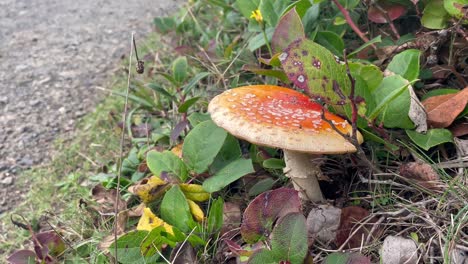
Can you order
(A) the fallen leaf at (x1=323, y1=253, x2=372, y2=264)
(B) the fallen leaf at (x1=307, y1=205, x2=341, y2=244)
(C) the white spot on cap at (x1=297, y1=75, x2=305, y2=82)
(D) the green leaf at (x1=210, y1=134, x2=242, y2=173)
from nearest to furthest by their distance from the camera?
(A) the fallen leaf at (x1=323, y1=253, x2=372, y2=264), (C) the white spot on cap at (x1=297, y1=75, x2=305, y2=82), (B) the fallen leaf at (x1=307, y1=205, x2=341, y2=244), (D) the green leaf at (x1=210, y1=134, x2=242, y2=173)

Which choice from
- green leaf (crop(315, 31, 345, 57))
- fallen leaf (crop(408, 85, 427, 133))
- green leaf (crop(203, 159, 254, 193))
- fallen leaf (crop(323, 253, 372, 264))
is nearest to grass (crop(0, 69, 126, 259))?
green leaf (crop(203, 159, 254, 193))

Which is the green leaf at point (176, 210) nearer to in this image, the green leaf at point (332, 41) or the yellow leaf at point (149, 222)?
the yellow leaf at point (149, 222)

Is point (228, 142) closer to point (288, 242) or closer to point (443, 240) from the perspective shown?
point (288, 242)

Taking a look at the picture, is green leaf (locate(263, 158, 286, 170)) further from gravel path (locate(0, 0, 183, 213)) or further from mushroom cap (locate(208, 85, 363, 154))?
gravel path (locate(0, 0, 183, 213))

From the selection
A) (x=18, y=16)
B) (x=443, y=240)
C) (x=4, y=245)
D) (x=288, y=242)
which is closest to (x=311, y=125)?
(x=288, y=242)

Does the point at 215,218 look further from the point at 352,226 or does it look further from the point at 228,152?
the point at 352,226

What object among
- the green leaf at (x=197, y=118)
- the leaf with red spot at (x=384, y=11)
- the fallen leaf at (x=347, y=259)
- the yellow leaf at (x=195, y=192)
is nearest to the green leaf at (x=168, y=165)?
the yellow leaf at (x=195, y=192)
